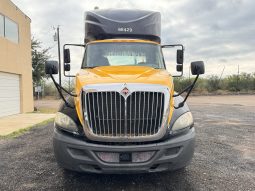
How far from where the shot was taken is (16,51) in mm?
18891

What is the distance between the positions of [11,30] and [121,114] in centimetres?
1583

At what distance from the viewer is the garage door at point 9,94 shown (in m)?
16.8

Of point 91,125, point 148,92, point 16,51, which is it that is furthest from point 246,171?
point 16,51

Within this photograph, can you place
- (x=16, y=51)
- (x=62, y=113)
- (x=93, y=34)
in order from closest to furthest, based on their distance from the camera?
(x=62, y=113), (x=93, y=34), (x=16, y=51)

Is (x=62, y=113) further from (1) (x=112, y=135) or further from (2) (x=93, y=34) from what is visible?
(2) (x=93, y=34)

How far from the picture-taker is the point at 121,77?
4.86 m

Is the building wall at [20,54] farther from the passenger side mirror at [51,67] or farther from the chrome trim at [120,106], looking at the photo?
the chrome trim at [120,106]

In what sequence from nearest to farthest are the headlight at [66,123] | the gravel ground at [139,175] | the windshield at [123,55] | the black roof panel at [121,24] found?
the headlight at [66,123], the gravel ground at [139,175], the windshield at [123,55], the black roof panel at [121,24]

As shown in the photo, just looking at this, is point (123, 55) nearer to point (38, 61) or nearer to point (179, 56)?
point (179, 56)

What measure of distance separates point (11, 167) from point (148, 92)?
3.27m

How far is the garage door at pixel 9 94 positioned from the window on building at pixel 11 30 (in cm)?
210

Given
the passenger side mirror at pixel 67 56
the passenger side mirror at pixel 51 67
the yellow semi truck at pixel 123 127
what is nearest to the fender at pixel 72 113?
the yellow semi truck at pixel 123 127

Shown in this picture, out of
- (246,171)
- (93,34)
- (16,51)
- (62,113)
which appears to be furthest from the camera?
(16,51)

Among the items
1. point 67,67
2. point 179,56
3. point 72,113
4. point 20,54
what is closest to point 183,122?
point 72,113
